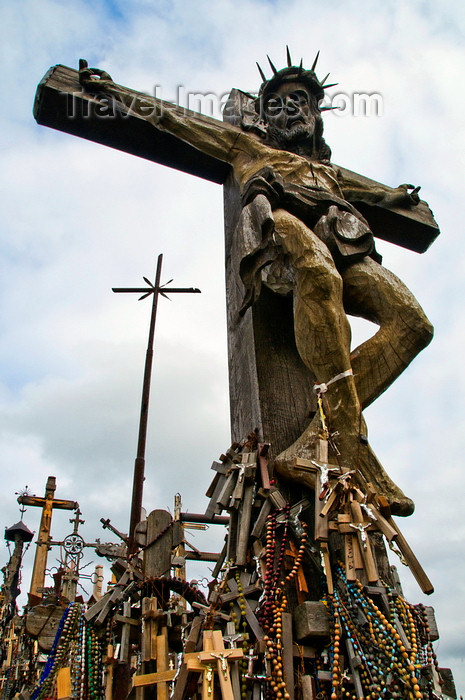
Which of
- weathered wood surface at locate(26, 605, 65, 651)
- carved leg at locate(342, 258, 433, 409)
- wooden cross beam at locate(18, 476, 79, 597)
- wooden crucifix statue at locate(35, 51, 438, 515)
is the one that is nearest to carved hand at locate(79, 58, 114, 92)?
wooden crucifix statue at locate(35, 51, 438, 515)

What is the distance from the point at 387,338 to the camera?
122 inches

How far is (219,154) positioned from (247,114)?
654 millimetres

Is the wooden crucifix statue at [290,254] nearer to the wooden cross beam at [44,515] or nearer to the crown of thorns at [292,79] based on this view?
the crown of thorns at [292,79]

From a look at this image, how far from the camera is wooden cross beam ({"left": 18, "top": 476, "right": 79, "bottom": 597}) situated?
12252 mm

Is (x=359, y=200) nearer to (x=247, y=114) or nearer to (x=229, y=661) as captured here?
A: (x=247, y=114)

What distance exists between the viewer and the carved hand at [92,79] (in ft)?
13.0

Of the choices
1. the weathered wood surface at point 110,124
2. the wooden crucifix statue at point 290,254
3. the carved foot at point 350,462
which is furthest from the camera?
the weathered wood surface at point 110,124

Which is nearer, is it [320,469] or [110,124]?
[320,469]

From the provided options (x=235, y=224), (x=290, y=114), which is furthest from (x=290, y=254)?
(x=290, y=114)

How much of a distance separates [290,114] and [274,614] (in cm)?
333

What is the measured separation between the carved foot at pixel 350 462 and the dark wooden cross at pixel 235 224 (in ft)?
0.53

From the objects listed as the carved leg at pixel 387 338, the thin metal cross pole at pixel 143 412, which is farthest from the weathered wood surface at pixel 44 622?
the carved leg at pixel 387 338

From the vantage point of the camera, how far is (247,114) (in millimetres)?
4574

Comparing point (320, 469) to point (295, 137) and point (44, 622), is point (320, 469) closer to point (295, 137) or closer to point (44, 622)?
point (295, 137)
